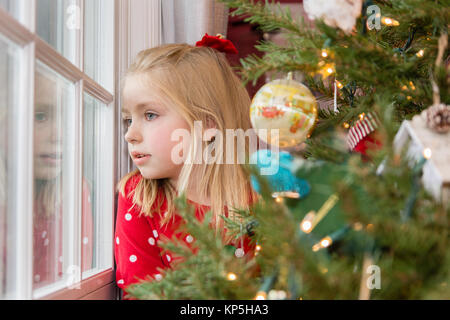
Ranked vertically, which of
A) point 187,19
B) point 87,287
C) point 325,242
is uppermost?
point 187,19

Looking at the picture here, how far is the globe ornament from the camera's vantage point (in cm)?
61

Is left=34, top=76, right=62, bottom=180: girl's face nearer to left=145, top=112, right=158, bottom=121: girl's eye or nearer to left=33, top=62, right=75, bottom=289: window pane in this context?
left=33, top=62, right=75, bottom=289: window pane

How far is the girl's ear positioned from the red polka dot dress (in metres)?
0.16

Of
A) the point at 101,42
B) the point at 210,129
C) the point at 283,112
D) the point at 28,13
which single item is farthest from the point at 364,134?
the point at 101,42

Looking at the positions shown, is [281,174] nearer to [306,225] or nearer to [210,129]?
[306,225]

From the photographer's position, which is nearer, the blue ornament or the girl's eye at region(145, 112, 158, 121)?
the blue ornament

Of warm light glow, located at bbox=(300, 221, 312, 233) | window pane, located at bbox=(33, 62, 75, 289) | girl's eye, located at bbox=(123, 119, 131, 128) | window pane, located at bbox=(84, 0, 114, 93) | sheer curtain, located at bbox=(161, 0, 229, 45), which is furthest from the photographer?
sheer curtain, located at bbox=(161, 0, 229, 45)

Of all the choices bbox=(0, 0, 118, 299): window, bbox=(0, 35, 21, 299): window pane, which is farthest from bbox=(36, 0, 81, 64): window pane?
bbox=(0, 35, 21, 299): window pane

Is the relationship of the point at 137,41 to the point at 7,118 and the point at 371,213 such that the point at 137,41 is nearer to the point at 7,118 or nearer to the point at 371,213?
the point at 7,118

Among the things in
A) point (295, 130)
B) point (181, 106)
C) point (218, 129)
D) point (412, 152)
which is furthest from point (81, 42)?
point (412, 152)

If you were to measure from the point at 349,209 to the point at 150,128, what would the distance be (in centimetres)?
59

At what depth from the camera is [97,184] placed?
0.89 metres

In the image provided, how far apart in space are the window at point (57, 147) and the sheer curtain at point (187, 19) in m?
0.31

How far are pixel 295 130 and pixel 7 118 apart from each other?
0.39m
